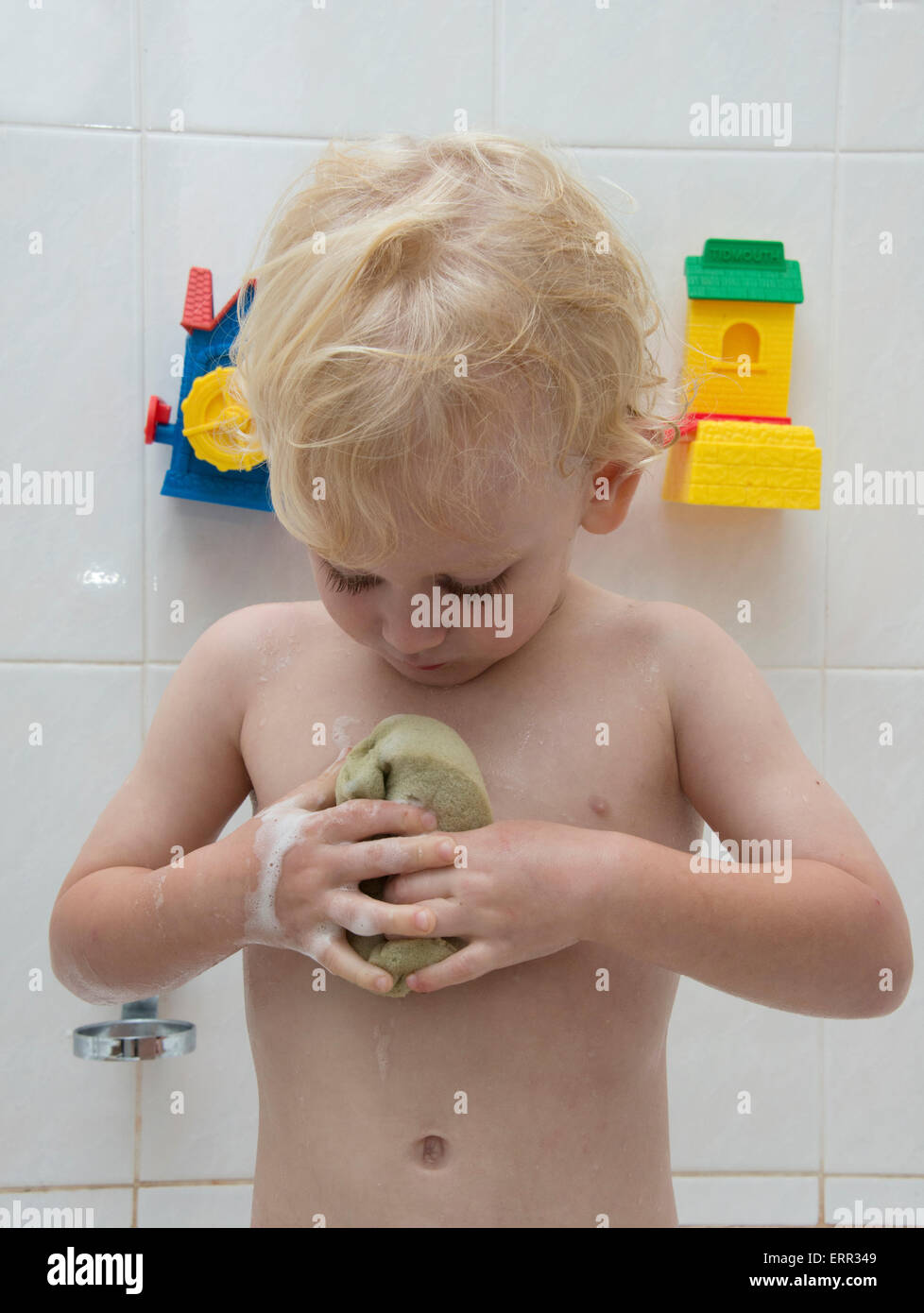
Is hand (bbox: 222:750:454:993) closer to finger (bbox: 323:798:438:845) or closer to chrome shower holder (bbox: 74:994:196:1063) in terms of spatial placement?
finger (bbox: 323:798:438:845)

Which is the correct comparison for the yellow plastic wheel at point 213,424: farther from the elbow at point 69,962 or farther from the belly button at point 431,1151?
the belly button at point 431,1151

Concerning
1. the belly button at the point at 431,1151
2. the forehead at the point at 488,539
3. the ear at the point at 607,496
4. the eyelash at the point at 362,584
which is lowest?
the belly button at the point at 431,1151

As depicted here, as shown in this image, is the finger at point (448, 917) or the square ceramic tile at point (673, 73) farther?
the square ceramic tile at point (673, 73)

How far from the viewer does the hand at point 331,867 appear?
2.03 feet

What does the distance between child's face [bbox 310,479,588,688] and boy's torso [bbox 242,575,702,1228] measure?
0.24ft

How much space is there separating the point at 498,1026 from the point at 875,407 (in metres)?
0.71

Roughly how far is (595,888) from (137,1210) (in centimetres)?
73

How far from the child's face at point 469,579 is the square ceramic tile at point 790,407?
1.30 feet

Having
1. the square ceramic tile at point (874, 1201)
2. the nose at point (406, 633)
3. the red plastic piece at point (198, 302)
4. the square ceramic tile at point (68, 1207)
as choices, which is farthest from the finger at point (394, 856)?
the square ceramic tile at point (874, 1201)

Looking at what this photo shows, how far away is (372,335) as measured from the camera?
0.61 m

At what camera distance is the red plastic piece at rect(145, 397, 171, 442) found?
1.02m

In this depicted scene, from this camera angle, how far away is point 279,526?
3.52ft

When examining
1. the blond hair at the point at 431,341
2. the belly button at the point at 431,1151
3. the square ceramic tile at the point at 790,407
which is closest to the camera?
the blond hair at the point at 431,341

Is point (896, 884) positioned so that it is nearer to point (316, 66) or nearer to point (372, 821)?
point (372, 821)
